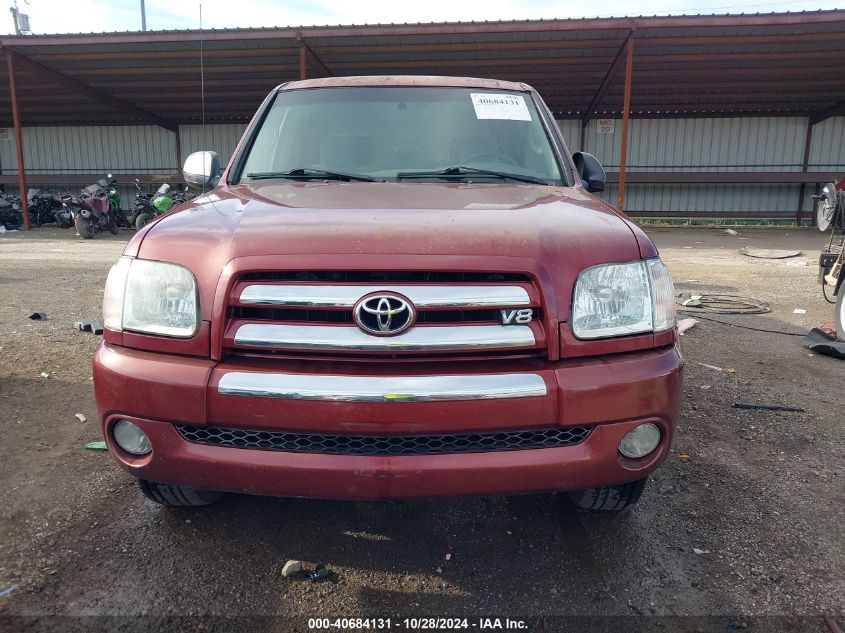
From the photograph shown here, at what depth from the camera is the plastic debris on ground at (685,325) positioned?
521 centimetres

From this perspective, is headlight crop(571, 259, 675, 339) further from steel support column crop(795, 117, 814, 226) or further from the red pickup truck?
steel support column crop(795, 117, 814, 226)

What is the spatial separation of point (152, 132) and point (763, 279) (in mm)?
20310

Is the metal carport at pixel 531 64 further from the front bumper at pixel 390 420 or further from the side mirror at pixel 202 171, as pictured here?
the front bumper at pixel 390 420

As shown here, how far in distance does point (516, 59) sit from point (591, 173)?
40.7 feet

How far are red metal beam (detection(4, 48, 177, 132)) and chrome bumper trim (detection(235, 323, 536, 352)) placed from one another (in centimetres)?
1667

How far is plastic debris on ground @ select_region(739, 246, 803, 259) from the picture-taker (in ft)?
36.5

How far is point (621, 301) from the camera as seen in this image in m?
1.80

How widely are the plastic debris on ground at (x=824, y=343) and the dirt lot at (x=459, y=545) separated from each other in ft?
4.81

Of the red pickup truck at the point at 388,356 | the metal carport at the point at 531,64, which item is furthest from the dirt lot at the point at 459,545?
the metal carport at the point at 531,64

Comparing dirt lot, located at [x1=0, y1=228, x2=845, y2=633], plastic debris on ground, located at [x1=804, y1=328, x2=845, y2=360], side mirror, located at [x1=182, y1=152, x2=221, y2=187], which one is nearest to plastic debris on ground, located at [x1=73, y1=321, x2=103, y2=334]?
dirt lot, located at [x1=0, y1=228, x2=845, y2=633]

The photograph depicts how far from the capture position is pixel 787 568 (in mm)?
2025

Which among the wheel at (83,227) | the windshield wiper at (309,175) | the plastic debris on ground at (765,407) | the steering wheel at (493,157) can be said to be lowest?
the plastic debris on ground at (765,407)

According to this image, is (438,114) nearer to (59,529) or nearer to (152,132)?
(59,529)

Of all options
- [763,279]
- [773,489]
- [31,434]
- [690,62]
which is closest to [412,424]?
[773,489]
